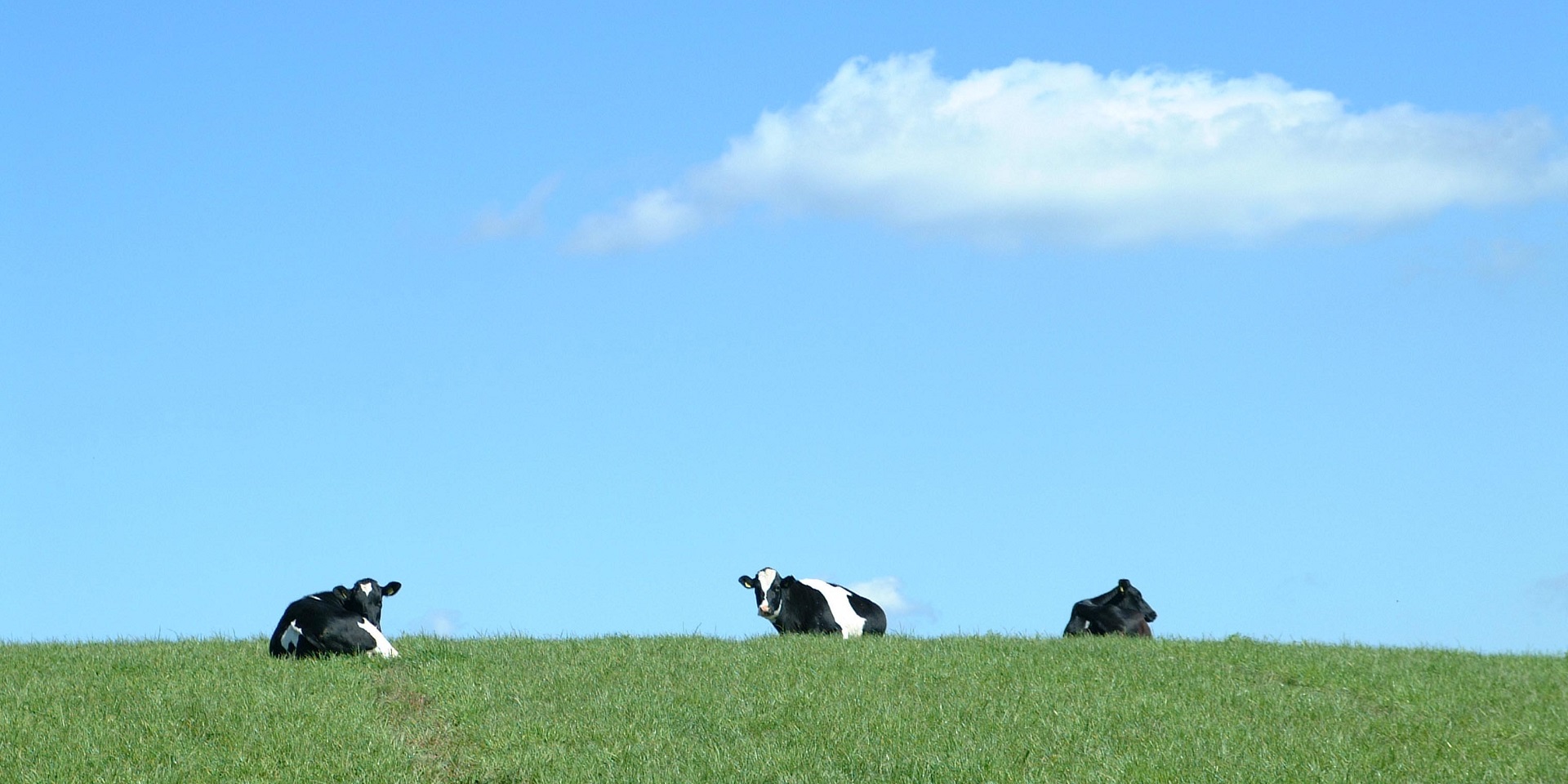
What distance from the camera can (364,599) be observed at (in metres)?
22.3

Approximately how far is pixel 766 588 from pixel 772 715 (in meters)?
10.2

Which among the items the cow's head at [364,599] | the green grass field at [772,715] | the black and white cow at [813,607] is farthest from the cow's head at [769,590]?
the cow's head at [364,599]

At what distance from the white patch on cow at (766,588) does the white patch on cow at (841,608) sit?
0.52m

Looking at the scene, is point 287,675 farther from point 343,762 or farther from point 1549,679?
point 1549,679

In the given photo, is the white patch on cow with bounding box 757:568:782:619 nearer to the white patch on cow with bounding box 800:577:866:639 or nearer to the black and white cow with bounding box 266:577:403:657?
the white patch on cow with bounding box 800:577:866:639

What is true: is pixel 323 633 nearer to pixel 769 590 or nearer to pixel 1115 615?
pixel 769 590

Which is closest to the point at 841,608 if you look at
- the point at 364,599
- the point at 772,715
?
the point at 364,599

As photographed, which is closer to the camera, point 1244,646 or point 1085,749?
point 1085,749

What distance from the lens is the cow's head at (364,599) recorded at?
2219 cm

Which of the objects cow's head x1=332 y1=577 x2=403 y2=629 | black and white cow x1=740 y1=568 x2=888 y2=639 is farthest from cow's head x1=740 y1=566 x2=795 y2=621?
cow's head x1=332 y1=577 x2=403 y2=629

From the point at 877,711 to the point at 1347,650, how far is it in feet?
30.5

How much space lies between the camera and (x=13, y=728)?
16828mm

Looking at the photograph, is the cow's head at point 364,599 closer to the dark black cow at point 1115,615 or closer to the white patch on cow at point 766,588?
the white patch on cow at point 766,588

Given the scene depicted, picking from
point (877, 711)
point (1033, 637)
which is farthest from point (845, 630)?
point (877, 711)
